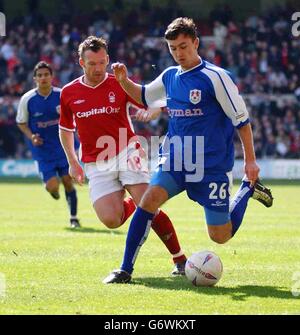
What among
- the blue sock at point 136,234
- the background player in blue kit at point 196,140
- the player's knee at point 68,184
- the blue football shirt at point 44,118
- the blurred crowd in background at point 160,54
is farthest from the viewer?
the blurred crowd in background at point 160,54

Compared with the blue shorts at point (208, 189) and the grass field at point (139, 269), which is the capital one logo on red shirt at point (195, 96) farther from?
the grass field at point (139, 269)

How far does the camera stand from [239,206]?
9.05 meters

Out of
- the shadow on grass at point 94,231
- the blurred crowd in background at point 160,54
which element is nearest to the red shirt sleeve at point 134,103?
the shadow on grass at point 94,231

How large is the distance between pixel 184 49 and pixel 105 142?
6.07ft

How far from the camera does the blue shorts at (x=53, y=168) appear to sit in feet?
49.1

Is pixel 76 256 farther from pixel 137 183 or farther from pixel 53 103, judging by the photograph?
pixel 53 103

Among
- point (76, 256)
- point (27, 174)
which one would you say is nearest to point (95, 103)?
point (76, 256)

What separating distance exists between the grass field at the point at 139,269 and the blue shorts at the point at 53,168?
0.80m

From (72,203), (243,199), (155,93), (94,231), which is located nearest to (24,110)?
(72,203)

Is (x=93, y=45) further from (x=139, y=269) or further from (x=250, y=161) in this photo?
(x=139, y=269)

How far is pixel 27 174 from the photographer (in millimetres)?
30484

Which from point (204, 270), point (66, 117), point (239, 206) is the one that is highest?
point (66, 117)
